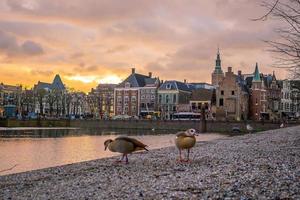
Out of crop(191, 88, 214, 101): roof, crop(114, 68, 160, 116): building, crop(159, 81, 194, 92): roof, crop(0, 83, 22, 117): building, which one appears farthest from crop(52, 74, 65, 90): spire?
crop(191, 88, 214, 101): roof

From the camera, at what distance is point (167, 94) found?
117875 mm

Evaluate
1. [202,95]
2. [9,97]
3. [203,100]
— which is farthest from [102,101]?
[203,100]

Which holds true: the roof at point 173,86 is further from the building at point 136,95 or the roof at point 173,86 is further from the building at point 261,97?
the building at point 261,97

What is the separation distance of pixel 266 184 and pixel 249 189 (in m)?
0.69

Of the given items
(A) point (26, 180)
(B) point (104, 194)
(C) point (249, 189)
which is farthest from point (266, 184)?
(A) point (26, 180)

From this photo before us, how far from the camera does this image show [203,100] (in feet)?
372

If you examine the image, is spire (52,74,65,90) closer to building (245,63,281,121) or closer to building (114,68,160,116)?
building (114,68,160,116)

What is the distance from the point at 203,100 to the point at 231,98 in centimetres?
1048

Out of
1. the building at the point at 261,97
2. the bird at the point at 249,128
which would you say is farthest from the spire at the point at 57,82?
the bird at the point at 249,128

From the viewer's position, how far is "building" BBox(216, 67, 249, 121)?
104000 mm

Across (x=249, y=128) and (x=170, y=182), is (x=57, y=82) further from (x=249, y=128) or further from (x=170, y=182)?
(x=170, y=182)

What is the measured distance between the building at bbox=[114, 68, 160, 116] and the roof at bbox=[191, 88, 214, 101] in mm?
10536

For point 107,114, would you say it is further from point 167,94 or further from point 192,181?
point 192,181

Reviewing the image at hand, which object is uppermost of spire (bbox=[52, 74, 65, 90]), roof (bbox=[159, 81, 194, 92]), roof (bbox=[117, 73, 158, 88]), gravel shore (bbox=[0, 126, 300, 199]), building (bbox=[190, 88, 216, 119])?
spire (bbox=[52, 74, 65, 90])
